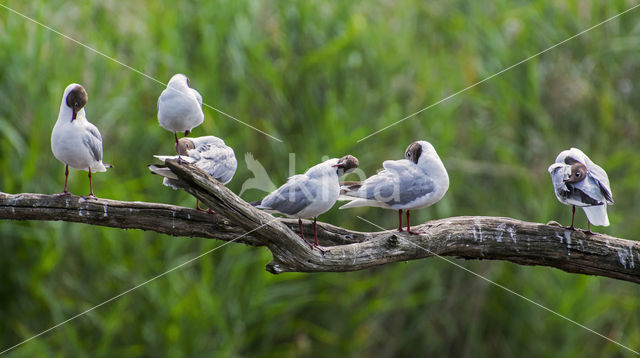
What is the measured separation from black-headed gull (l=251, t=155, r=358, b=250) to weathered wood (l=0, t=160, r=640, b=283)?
7 centimetres

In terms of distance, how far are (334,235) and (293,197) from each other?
59 cm

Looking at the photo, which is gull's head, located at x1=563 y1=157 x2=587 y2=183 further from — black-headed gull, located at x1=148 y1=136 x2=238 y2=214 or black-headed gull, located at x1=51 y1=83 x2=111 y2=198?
black-headed gull, located at x1=51 y1=83 x2=111 y2=198

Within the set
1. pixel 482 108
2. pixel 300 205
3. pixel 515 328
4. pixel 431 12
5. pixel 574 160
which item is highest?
pixel 431 12

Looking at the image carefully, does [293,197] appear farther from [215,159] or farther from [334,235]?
[334,235]

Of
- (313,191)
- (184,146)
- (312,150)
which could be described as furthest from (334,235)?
(312,150)

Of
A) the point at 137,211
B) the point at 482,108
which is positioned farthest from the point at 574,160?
the point at 482,108

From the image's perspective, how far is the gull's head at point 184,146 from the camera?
2.50 metres

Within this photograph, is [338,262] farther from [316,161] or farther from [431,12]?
[431,12]

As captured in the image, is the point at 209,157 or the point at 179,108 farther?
the point at 209,157

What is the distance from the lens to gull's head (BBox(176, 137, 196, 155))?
2.50m

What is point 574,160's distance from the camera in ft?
9.73

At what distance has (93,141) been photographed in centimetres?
270

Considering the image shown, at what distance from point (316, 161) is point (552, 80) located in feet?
6.54

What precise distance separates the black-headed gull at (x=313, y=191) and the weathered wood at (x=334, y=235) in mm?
68
